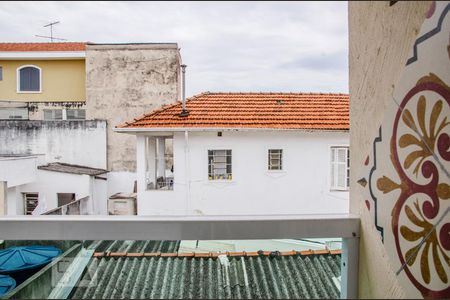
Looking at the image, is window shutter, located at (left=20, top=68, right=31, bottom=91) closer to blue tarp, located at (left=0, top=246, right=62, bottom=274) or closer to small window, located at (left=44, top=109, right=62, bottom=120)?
small window, located at (left=44, top=109, right=62, bottom=120)

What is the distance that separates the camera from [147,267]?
2.95 feet

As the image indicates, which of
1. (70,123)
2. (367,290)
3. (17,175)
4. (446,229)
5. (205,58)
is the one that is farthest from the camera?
(70,123)

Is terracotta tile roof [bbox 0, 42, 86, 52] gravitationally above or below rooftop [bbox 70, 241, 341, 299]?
above

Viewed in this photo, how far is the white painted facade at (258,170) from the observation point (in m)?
5.50

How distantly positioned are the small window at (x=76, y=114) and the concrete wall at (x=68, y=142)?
79 millimetres

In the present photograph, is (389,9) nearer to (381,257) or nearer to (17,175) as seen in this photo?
(381,257)

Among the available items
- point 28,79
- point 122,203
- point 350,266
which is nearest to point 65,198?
point 122,203

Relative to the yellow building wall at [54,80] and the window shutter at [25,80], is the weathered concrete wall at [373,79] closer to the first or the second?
the yellow building wall at [54,80]

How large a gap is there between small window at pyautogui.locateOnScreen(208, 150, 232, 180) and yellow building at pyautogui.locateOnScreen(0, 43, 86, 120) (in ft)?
7.11

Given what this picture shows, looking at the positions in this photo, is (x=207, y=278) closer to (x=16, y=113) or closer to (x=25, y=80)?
(x=25, y=80)

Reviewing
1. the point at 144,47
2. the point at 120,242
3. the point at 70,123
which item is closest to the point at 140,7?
the point at 120,242

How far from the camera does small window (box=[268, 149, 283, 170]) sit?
5.64m

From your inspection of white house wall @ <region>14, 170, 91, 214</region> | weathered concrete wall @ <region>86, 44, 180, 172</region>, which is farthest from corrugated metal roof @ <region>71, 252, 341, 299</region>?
weathered concrete wall @ <region>86, 44, 180, 172</region>

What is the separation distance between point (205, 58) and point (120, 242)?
3.79 feet
